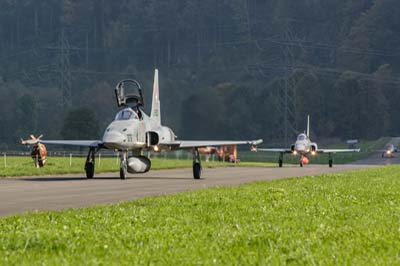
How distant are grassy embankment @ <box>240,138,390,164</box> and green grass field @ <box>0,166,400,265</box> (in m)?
77.1

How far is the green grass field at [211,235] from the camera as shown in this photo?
30.4 feet

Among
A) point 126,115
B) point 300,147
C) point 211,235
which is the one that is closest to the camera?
point 211,235

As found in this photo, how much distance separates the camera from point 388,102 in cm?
16850

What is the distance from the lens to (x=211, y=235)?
36.9 feet

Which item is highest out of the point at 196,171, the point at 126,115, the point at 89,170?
the point at 126,115

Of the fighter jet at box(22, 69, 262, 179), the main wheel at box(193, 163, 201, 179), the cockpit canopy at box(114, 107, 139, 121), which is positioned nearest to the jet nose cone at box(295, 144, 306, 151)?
the fighter jet at box(22, 69, 262, 179)

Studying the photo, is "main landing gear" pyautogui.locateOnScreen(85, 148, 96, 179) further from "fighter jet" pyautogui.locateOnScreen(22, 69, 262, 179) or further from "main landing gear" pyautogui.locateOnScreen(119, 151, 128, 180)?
"main landing gear" pyautogui.locateOnScreen(119, 151, 128, 180)

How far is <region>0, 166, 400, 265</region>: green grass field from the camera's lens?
364 inches

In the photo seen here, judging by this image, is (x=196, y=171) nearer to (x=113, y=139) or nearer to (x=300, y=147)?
(x=113, y=139)

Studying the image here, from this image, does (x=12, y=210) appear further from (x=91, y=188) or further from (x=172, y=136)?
(x=172, y=136)

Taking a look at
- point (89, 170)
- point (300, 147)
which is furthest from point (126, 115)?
point (300, 147)

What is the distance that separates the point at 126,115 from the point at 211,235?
894 inches

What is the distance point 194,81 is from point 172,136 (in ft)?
517

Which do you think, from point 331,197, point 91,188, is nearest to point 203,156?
point 91,188
